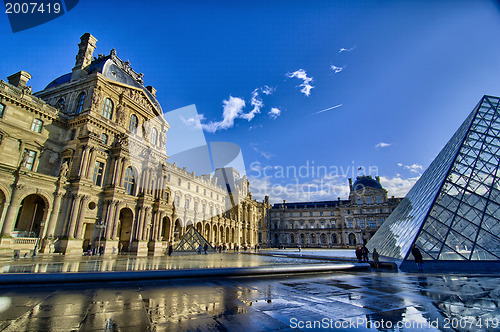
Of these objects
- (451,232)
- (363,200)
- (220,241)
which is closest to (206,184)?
(220,241)

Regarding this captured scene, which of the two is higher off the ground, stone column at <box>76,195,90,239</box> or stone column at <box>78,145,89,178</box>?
stone column at <box>78,145,89,178</box>

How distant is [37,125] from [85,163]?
221 inches

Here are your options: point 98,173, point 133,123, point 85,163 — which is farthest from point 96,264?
point 133,123

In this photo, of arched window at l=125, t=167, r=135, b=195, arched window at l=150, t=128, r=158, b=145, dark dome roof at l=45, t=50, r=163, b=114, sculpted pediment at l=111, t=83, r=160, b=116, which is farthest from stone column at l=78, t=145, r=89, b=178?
arched window at l=150, t=128, r=158, b=145

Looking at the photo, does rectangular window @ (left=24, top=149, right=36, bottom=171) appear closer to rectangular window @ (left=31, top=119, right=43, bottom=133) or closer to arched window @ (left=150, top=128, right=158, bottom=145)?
rectangular window @ (left=31, top=119, right=43, bottom=133)

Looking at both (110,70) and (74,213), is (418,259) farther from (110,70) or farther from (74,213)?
(110,70)

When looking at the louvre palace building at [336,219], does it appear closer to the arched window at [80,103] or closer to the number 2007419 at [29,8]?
the arched window at [80,103]

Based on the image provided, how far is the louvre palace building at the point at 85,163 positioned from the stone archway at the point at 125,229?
114 millimetres

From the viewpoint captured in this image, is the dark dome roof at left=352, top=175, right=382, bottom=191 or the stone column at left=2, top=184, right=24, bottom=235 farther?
the dark dome roof at left=352, top=175, right=382, bottom=191

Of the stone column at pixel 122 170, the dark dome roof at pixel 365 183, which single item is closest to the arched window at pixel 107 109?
the stone column at pixel 122 170

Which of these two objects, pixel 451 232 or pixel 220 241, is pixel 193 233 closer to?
pixel 220 241

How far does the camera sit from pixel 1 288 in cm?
638

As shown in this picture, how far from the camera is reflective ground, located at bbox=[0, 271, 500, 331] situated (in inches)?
149

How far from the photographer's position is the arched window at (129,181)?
28312 millimetres
